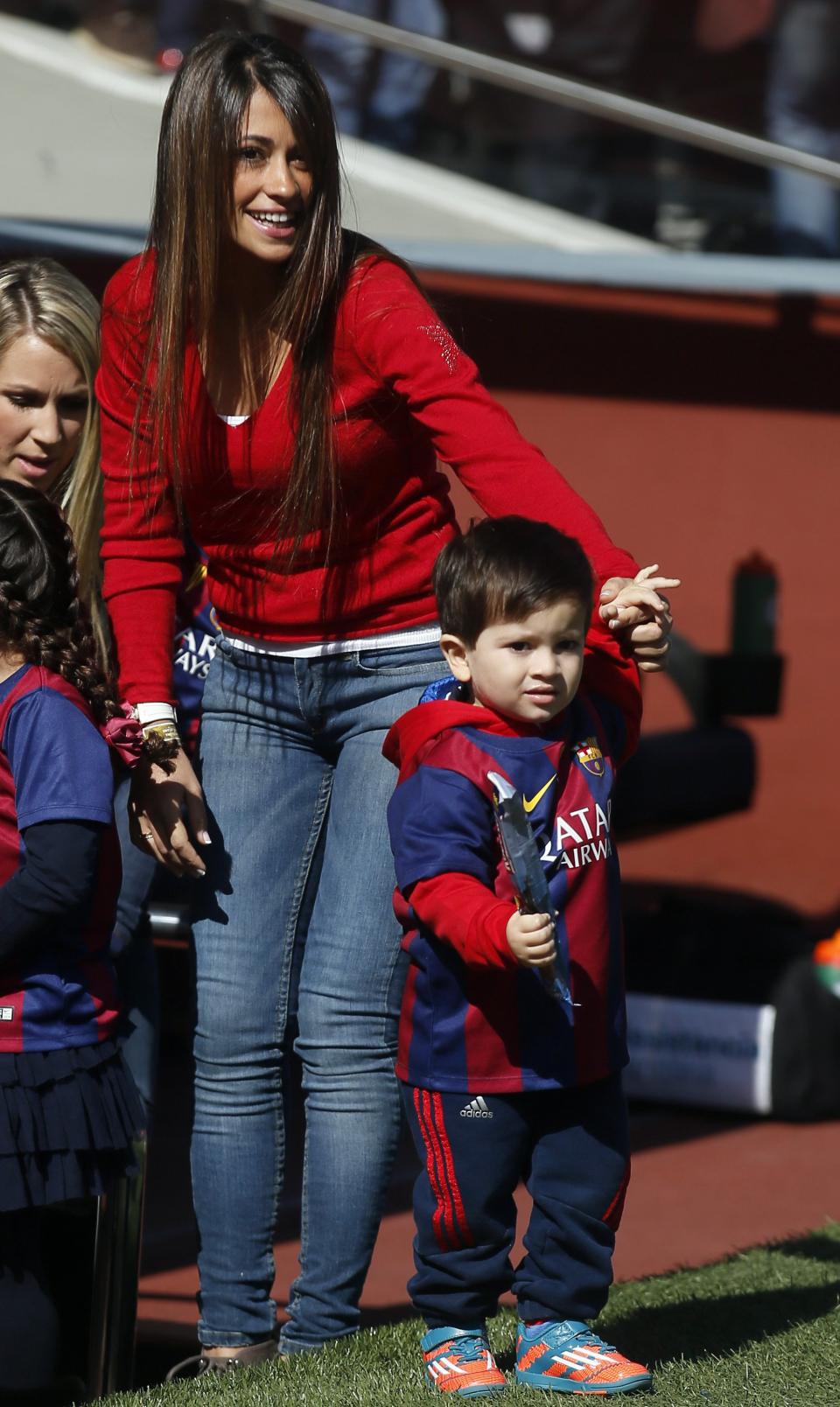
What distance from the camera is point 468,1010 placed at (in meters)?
2.48

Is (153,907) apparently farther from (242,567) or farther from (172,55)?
(172,55)

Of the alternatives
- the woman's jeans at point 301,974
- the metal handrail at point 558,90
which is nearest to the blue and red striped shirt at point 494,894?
the woman's jeans at point 301,974

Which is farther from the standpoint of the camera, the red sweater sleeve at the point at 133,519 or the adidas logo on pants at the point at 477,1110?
the red sweater sleeve at the point at 133,519

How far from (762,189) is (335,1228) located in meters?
5.34

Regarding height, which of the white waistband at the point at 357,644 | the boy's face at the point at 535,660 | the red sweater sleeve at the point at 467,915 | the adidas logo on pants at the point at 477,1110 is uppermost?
the boy's face at the point at 535,660

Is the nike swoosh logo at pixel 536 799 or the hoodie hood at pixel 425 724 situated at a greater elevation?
the hoodie hood at pixel 425 724

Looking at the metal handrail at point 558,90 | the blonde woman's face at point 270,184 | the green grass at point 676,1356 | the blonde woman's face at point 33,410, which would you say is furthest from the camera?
the metal handrail at point 558,90

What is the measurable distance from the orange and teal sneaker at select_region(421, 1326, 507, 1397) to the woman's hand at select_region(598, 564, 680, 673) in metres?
0.95

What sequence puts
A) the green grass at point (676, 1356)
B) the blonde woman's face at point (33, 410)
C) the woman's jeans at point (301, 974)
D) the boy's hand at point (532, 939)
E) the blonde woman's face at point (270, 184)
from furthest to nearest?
the blonde woman's face at point (33, 410) < the woman's jeans at point (301, 974) < the blonde woman's face at point (270, 184) < the green grass at point (676, 1356) < the boy's hand at point (532, 939)

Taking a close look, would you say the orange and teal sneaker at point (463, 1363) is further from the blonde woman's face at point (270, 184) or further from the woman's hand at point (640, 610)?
the blonde woman's face at point (270, 184)

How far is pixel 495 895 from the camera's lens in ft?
8.02

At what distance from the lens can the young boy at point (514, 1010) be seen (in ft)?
8.09

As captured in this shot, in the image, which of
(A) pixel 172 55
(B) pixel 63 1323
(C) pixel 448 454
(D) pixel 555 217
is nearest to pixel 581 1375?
(B) pixel 63 1323

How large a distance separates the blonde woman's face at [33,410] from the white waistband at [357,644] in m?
0.66
